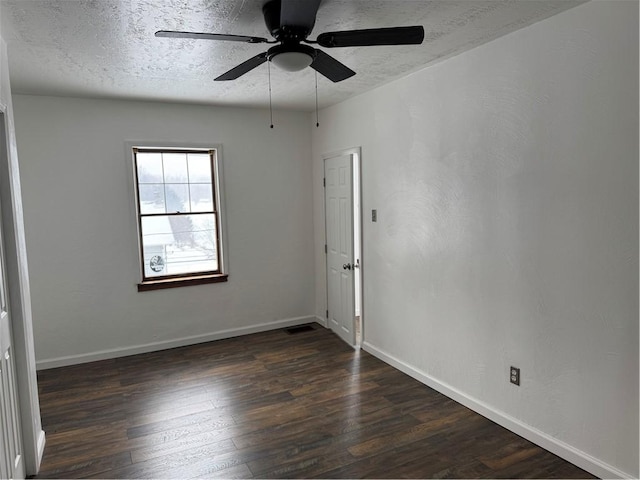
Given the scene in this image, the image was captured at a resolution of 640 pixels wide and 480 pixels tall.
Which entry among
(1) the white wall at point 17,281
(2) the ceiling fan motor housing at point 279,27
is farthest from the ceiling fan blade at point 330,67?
(1) the white wall at point 17,281

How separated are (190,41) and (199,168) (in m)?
2.20

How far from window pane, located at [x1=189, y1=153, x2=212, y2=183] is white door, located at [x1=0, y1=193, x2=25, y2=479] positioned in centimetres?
249

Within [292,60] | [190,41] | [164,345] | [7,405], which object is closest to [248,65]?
[292,60]

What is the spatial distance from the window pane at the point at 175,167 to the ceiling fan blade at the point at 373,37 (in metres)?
2.97

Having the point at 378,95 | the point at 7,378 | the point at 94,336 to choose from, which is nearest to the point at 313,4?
the point at 378,95

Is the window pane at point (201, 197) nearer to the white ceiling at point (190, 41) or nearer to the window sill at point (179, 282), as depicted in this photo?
the window sill at point (179, 282)

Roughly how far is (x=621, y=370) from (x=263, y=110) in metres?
4.05

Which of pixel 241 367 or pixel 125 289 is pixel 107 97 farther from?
pixel 241 367

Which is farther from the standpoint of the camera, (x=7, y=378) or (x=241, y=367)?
(x=241, y=367)

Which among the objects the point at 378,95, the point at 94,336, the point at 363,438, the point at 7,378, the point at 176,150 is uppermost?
the point at 378,95

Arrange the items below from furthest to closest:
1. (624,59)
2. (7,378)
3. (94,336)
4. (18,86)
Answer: (94,336)
(18,86)
(7,378)
(624,59)

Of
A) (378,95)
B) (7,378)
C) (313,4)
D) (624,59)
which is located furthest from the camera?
(378,95)

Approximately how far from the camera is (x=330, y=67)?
2420 millimetres

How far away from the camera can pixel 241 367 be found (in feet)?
13.4
